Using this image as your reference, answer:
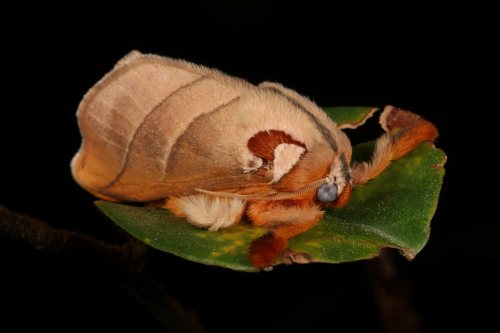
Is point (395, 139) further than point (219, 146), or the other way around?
point (395, 139)

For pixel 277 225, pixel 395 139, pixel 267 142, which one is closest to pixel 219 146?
pixel 267 142

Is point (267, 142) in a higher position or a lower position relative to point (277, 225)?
higher

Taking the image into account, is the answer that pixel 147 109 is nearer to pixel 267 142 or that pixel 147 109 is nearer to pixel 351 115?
pixel 267 142

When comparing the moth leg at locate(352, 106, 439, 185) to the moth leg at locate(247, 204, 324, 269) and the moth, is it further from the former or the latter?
the moth leg at locate(247, 204, 324, 269)

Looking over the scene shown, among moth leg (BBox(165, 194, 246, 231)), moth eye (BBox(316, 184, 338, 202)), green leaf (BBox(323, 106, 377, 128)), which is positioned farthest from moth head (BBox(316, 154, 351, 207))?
green leaf (BBox(323, 106, 377, 128))

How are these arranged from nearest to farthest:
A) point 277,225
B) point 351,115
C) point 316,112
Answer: point 277,225
point 316,112
point 351,115

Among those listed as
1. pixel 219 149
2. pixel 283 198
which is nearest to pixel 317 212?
pixel 283 198

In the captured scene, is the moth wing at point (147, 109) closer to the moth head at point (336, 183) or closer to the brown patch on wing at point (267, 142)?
the brown patch on wing at point (267, 142)
